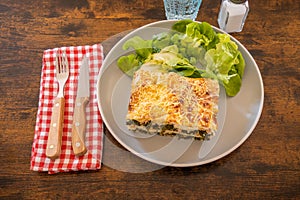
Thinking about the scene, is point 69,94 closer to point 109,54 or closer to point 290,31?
point 109,54

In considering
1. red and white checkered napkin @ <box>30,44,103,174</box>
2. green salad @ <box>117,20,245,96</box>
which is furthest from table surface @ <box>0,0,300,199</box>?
green salad @ <box>117,20,245,96</box>

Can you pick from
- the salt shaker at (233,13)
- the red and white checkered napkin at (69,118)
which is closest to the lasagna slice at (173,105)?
the red and white checkered napkin at (69,118)

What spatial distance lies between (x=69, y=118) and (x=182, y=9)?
24.7 inches

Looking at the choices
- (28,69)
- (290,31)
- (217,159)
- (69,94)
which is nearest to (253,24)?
(290,31)

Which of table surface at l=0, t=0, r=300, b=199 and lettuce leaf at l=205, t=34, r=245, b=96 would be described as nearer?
table surface at l=0, t=0, r=300, b=199

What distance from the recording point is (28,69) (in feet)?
4.66

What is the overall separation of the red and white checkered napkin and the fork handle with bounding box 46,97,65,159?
3 centimetres

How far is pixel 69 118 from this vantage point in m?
1.29

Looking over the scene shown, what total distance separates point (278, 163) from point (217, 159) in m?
0.21

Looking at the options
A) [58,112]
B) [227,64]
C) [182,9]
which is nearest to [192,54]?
[227,64]

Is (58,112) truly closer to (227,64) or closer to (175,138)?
(175,138)

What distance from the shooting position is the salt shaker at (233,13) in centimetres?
141

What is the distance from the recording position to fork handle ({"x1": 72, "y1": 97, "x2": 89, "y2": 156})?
3.91 feet

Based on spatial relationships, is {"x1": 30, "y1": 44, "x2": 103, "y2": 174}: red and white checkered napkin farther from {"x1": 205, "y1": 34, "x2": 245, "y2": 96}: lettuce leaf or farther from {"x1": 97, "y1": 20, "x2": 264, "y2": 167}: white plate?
{"x1": 205, "y1": 34, "x2": 245, "y2": 96}: lettuce leaf
